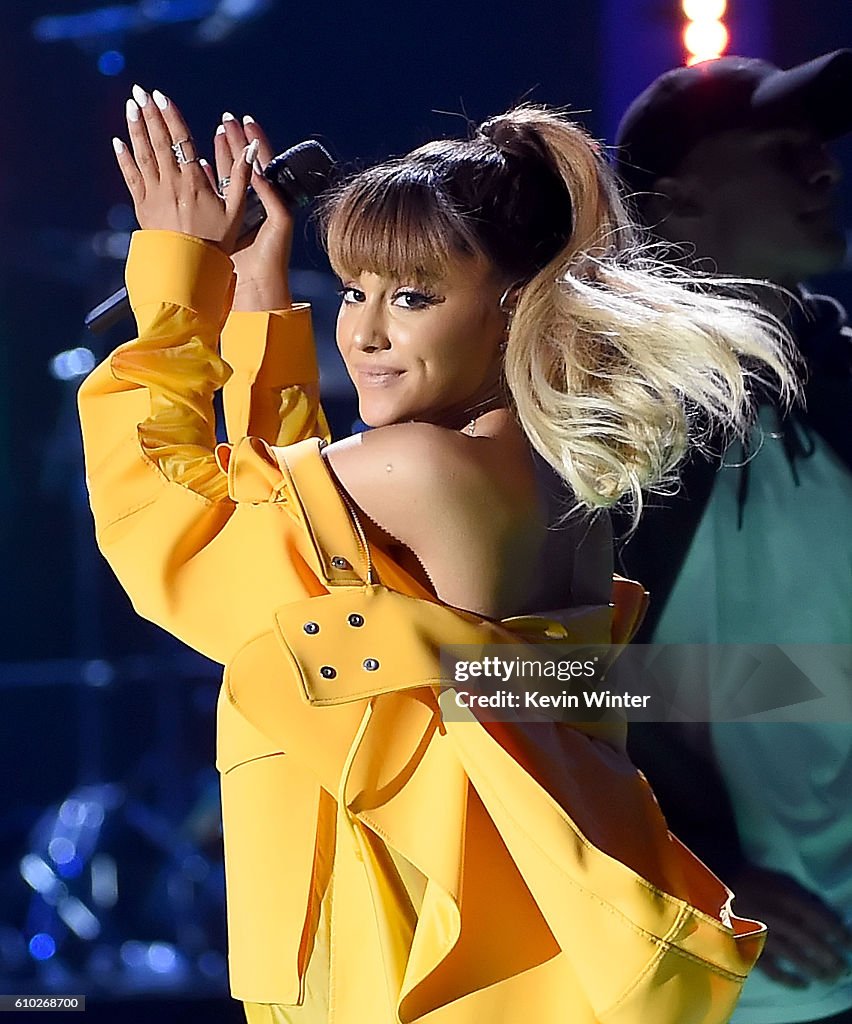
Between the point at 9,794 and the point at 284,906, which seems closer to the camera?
the point at 284,906

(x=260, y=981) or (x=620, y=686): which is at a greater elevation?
(x=260, y=981)

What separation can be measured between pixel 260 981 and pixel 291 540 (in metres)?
0.42

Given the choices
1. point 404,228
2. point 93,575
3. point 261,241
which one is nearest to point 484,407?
point 404,228

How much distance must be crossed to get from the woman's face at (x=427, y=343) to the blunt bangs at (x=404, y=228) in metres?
0.01

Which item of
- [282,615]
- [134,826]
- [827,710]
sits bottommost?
[134,826]

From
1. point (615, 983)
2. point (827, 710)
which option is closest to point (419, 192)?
point (615, 983)

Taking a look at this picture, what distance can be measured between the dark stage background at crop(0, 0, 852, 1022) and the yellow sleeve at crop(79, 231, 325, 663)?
66 centimetres

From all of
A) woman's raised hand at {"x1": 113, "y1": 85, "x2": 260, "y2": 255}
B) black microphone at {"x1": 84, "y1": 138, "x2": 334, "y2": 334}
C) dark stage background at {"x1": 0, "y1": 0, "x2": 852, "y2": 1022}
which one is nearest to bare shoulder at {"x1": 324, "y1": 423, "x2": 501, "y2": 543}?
woman's raised hand at {"x1": 113, "y1": 85, "x2": 260, "y2": 255}

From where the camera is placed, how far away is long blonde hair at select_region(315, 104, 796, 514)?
1196 mm

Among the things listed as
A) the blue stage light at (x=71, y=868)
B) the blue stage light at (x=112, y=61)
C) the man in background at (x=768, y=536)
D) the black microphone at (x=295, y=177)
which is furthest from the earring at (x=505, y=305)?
the blue stage light at (x=71, y=868)

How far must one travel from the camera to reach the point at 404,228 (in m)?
1.21

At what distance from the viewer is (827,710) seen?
5.95ft

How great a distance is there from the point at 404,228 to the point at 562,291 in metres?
0.16

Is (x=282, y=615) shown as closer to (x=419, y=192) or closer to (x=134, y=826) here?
(x=419, y=192)
